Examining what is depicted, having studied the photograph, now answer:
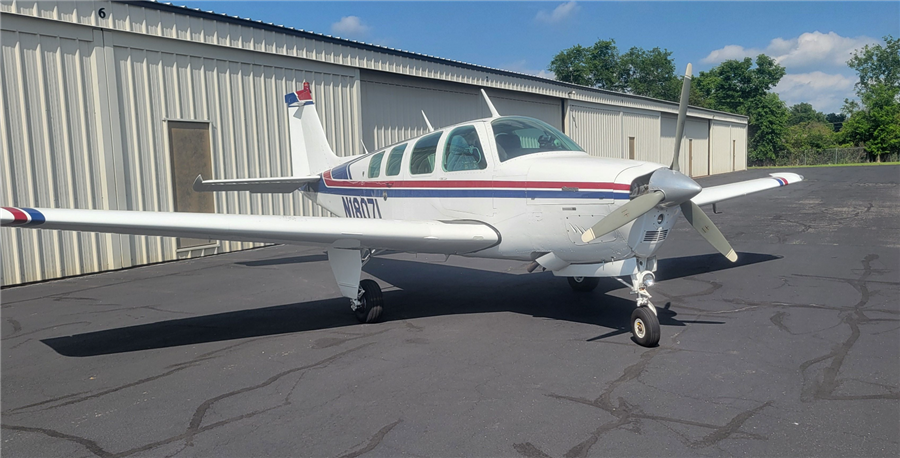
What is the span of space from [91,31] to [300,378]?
8.83 metres

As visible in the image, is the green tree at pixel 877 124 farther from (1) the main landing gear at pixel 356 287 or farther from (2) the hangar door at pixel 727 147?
(1) the main landing gear at pixel 356 287

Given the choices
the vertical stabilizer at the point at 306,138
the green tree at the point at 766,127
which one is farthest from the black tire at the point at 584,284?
the green tree at the point at 766,127

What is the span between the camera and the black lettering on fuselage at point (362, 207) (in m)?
7.77

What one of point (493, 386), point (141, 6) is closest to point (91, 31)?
point (141, 6)

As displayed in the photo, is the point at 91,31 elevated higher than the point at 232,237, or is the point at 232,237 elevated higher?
the point at 91,31

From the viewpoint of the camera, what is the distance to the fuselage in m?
4.96

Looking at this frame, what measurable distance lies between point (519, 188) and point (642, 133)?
27189mm

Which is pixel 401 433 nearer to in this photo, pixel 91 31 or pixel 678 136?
pixel 678 136

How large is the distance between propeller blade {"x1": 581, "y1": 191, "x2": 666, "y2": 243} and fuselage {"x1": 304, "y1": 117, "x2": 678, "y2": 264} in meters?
0.09

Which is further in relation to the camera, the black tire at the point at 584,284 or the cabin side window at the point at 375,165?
the cabin side window at the point at 375,165

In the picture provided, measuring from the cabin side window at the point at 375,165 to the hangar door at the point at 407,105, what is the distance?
7.18m

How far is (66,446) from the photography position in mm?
3426

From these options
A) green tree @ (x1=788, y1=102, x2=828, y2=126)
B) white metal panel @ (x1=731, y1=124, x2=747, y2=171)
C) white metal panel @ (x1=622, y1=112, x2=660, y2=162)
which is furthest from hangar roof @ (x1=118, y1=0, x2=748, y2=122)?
green tree @ (x1=788, y1=102, x2=828, y2=126)

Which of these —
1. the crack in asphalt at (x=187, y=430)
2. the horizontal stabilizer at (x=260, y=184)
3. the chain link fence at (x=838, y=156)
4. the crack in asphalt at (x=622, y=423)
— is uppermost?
the chain link fence at (x=838, y=156)
